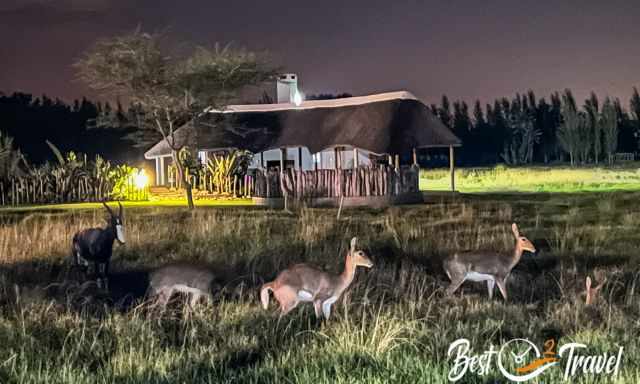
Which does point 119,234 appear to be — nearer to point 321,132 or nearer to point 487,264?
point 487,264

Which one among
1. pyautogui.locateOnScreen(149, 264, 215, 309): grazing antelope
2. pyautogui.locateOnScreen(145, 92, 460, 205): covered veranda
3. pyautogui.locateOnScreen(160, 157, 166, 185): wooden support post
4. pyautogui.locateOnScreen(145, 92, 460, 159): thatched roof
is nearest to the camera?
pyautogui.locateOnScreen(149, 264, 215, 309): grazing antelope

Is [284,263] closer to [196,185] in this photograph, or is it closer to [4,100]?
[196,185]

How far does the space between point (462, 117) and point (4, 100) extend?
55116 millimetres

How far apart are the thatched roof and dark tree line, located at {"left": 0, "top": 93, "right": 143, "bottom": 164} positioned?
26.9 metres

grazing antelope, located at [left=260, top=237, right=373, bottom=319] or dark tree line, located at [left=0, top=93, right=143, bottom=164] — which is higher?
dark tree line, located at [left=0, top=93, right=143, bottom=164]

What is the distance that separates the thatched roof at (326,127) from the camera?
31734mm

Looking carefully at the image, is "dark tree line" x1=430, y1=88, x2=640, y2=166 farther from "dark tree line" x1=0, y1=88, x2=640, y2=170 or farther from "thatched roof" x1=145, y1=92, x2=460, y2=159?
"thatched roof" x1=145, y1=92, x2=460, y2=159

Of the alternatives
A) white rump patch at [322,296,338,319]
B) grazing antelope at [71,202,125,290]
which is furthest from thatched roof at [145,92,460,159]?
white rump patch at [322,296,338,319]

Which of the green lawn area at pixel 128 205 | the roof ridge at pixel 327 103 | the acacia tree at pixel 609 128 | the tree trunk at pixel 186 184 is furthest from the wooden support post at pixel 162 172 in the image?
the acacia tree at pixel 609 128

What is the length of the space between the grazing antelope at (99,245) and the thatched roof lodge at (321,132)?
17789mm

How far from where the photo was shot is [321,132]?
3347cm

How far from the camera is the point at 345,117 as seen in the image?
3394 centimetres

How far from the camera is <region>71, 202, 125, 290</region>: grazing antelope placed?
36.3ft

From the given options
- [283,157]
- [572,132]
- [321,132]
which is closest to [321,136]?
[321,132]
